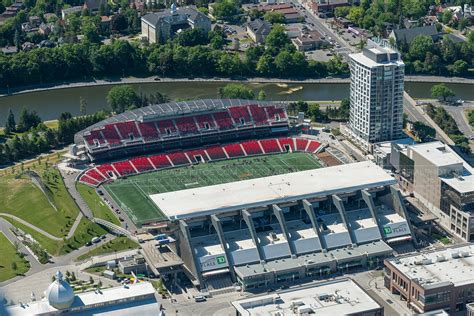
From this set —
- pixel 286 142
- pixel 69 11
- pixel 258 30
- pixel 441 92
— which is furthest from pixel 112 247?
pixel 69 11

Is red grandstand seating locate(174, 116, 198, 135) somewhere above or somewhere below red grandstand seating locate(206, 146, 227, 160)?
above

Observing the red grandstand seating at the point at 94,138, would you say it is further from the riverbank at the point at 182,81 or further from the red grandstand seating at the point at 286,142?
the riverbank at the point at 182,81

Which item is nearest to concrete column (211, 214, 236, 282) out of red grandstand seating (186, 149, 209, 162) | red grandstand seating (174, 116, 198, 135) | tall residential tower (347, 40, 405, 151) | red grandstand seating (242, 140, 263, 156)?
red grandstand seating (186, 149, 209, 162)

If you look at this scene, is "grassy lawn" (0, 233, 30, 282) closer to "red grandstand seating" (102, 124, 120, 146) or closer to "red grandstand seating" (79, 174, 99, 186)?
"red grandstand seating" (79, 174, 99, 186)

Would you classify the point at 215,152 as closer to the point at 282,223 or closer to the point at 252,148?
the point at 252,148

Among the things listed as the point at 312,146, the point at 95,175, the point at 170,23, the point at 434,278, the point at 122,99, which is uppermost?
the point at 170,23

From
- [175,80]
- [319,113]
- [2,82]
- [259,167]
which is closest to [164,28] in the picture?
[175,80]

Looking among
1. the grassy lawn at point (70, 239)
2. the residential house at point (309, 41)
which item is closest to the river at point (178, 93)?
the residential house at point (309, 41)
